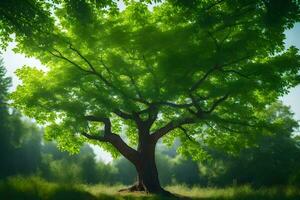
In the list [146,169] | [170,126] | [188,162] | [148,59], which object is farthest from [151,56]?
[188,162]

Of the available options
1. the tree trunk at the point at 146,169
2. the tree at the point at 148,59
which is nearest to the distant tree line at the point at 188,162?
the tree trunk at the point at 146,169

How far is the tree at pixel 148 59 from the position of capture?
40.6 ft

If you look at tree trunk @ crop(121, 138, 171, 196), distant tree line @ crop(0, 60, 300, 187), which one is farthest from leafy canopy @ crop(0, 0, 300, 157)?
distant tree line @ crop(0, 60, 300, 187)

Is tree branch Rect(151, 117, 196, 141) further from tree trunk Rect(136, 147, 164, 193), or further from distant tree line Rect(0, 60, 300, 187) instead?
distant tree line Rect(0, 60, 300, 187)

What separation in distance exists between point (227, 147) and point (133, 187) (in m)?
6.56

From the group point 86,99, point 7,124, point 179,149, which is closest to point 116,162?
point 7,124

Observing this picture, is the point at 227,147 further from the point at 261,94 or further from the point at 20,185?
the point at 20,185

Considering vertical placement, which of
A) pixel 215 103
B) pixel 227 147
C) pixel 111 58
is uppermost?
pixel 111 58

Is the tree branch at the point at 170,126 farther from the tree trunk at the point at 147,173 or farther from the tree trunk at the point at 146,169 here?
the tree trunk at the point at 147,173

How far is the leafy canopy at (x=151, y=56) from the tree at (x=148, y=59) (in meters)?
0.05

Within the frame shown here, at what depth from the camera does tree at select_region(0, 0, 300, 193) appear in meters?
12.4

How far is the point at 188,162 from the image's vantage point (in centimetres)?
5522

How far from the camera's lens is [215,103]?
1714 centimetres

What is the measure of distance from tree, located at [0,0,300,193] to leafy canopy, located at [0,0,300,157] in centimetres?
5
